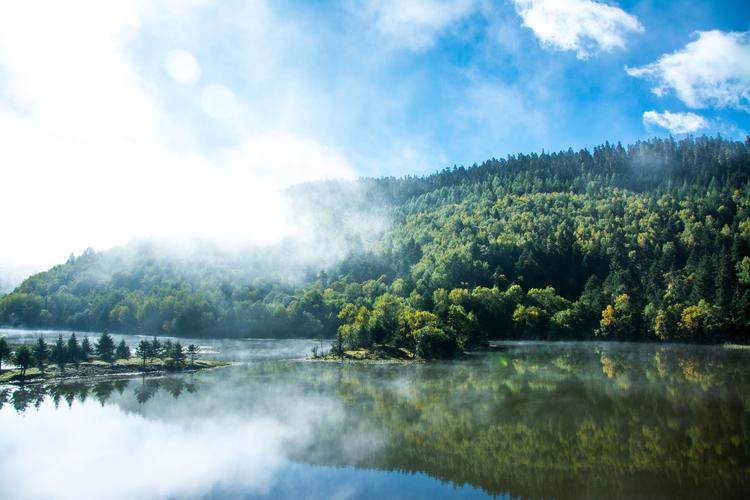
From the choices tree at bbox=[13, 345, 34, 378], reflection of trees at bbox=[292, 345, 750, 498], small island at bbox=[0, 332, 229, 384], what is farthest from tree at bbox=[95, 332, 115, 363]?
reflection of trees at bbox=[292, 345, 750, 498]

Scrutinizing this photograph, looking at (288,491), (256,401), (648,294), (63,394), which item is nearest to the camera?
(288,491)

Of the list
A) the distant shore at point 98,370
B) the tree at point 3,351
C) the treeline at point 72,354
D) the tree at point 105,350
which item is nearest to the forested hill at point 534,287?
the distant shore at point 98,370

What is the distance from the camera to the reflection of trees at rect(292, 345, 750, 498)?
29.4 metres

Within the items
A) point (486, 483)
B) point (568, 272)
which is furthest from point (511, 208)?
point (486, 483)

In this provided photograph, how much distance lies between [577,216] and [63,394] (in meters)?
166

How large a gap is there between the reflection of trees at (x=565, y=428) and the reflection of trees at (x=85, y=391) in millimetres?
21200

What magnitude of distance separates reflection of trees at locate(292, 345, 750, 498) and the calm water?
158 millimetres

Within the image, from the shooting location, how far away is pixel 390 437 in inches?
1555

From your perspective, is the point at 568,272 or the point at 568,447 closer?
the point at 568,447

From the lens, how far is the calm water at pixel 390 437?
2989 centimetres

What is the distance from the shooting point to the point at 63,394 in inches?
2404

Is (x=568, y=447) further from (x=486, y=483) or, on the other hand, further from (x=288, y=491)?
(x=288, y=491)

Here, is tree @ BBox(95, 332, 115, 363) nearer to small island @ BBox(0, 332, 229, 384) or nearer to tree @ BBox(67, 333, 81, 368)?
small island @ BBox(0, 332, 229, 384)

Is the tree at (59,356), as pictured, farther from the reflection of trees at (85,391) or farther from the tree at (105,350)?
the reflection of trees at (85,391)
